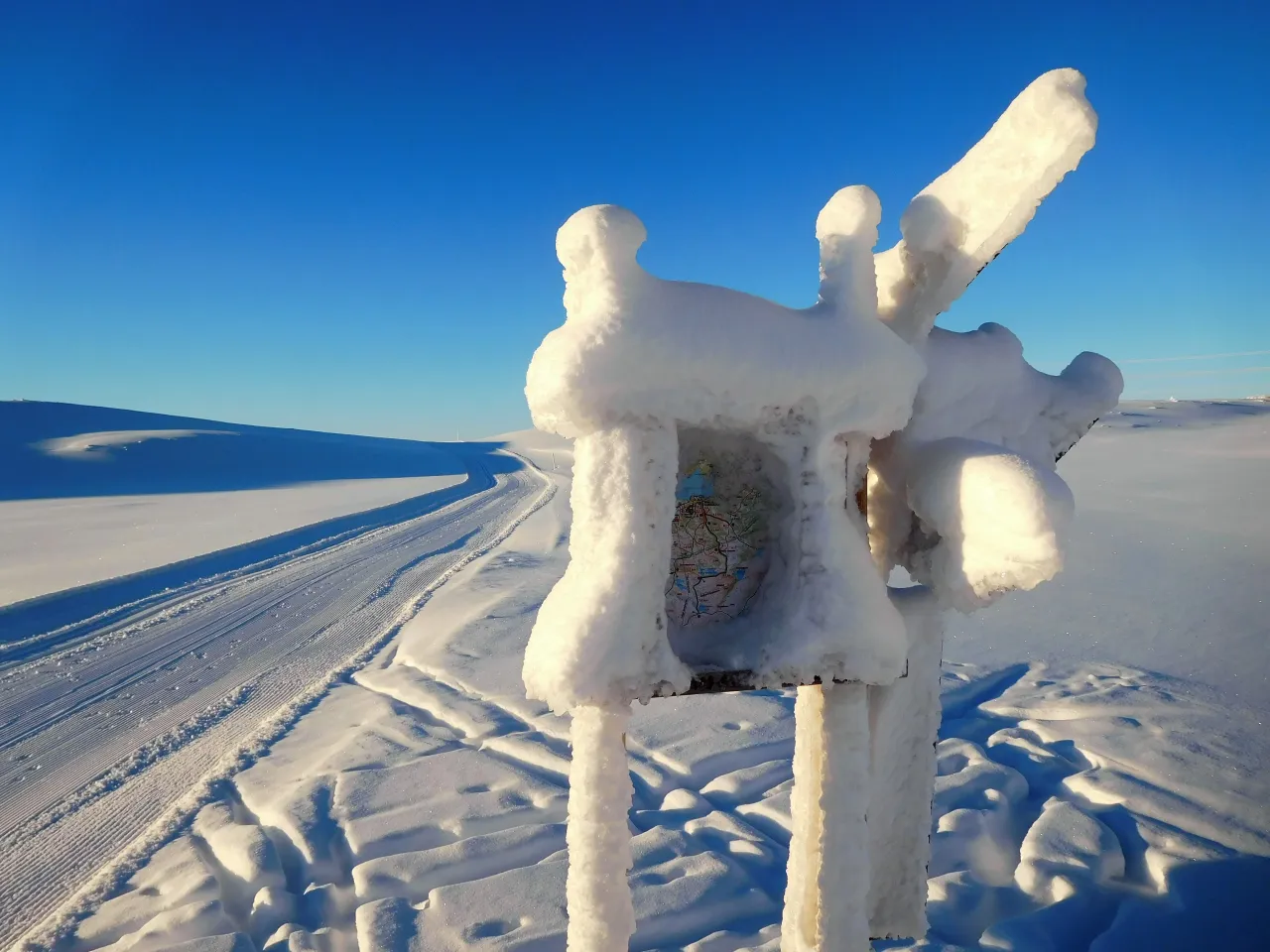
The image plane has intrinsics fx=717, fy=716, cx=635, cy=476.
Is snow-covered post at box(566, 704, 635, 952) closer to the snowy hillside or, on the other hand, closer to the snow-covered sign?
the snow-covered sign

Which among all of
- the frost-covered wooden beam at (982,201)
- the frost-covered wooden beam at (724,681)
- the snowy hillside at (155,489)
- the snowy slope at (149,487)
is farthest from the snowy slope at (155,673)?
the frost-covered wooden beam at (982,201)

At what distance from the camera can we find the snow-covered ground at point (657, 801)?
401 cm

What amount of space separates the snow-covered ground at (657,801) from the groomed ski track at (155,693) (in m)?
0.05

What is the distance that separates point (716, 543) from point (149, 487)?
104 feet

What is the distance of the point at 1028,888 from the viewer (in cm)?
422

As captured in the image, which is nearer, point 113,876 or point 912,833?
point 912,833

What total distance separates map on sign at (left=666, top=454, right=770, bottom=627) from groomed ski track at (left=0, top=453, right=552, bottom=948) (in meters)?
4.56

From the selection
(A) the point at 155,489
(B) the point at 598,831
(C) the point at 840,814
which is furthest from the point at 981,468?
(A) the point at 155,489

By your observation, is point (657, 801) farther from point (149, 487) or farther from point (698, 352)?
point (149, 487)

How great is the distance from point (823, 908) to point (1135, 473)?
25184 mm

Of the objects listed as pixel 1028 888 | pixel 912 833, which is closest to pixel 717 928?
pixel 912 833

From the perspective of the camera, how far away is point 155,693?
7.32 m

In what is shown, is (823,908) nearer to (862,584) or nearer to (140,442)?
(862,584)

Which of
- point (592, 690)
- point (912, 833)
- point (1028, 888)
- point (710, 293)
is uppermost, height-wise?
point (710, 293)
